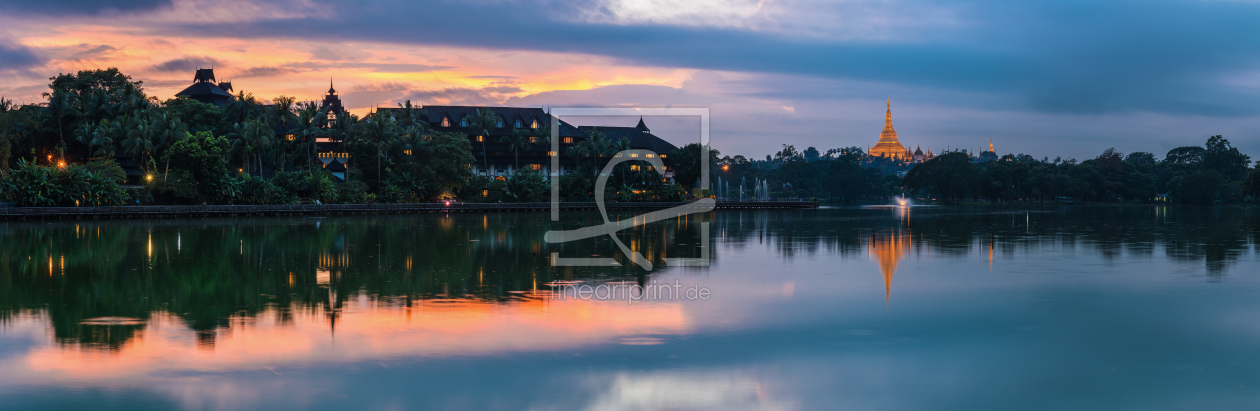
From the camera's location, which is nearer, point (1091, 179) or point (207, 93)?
point (207, 93)

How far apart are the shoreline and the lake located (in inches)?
1372

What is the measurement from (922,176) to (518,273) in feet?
451

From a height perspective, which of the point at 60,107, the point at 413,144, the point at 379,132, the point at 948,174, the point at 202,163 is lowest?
the point at 202,163

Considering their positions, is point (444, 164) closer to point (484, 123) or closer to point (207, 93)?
point (484, 123)

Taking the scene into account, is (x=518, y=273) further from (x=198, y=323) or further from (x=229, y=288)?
(x=198, y=323)

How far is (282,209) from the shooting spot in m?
75.3

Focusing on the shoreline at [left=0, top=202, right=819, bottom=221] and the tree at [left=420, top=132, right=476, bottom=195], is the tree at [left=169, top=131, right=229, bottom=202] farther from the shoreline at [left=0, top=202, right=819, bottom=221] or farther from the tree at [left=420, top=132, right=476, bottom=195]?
the tree at [left=420, top=132, right=476, bottom=195]

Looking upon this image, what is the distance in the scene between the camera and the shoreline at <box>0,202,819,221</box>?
208 ft

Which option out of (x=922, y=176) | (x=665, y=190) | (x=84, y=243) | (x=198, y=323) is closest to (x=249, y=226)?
(x=84, y=243)

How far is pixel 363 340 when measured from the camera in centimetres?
1652

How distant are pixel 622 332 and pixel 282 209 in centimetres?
6488

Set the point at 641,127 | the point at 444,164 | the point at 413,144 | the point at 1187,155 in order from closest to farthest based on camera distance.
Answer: the point at 444,164
the point at 413,144
the point at 641,127
the point at 1187,155

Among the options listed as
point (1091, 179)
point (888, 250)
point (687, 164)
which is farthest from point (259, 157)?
point (1091, 179)

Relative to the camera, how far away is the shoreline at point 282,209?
63438mm
